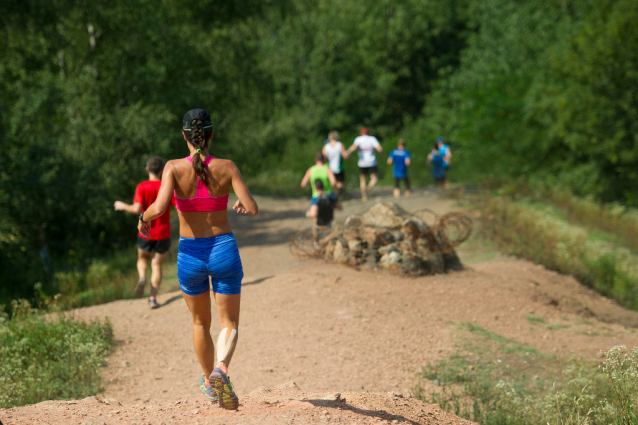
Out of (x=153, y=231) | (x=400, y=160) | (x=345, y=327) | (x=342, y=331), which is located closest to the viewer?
(x=342, y=331)

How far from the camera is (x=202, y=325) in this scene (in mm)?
4277

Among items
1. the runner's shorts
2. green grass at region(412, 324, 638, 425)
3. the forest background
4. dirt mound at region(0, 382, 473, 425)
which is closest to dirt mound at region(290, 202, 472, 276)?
green grass at region(412, 324, 638, 425)

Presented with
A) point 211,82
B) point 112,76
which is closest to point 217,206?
point 112,76

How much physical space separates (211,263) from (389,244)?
5.65 metres

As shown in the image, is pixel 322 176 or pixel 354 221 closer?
pixel 354 221

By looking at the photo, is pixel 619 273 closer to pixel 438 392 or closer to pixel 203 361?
pixel 438 392

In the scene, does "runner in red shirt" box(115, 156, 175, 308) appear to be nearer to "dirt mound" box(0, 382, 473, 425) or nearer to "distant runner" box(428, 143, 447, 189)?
"dirt mound" box(0, 382, 473, 425)

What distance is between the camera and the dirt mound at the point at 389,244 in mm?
A: 9203

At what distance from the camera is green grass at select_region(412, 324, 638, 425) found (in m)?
4.38

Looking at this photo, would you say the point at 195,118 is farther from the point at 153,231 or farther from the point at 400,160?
the point at 400,160

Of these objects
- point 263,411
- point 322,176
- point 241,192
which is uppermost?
point 241,192

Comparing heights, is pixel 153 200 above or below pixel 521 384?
above

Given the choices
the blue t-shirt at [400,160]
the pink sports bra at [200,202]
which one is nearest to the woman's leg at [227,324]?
the pink sports bra at [200,202]

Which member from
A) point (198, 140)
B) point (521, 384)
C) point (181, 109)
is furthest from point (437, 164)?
point (198, 140)
